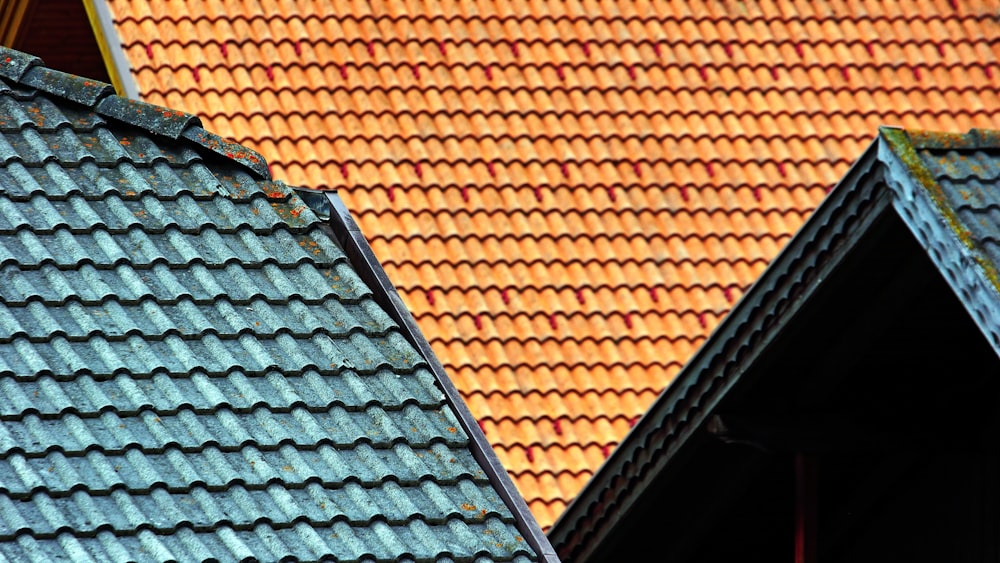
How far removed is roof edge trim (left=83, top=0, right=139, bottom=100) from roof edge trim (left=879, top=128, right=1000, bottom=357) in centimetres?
592

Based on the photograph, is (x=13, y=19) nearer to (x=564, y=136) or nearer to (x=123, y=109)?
(x=564, y=136)

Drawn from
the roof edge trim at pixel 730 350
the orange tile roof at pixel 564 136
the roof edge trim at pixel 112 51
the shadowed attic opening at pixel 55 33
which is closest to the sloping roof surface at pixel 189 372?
the roof edge trim at pixel 730 350

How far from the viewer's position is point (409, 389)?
5.13m

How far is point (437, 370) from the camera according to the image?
207 inches

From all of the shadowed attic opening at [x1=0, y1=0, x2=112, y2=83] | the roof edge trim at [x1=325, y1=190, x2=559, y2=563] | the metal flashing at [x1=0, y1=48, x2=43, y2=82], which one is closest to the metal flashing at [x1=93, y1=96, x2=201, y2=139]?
the metal flashing at [x1=0, y1=48, x2=43, y2=82]

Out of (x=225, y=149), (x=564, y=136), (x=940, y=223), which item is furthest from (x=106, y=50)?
(x=940, y=223)

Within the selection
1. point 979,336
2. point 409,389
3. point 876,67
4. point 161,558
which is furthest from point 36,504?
point 876,67

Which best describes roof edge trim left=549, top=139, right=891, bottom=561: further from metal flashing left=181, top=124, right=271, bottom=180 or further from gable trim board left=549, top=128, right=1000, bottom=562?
metal flashing left=181, top=124, right=271, bottom=180

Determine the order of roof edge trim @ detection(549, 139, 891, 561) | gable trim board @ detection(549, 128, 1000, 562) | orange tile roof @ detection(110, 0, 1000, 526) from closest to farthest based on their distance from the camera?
gable trim board @ detection(549, 128, 1000, 562), roof edge trim @ detection(549, 139, 891, 561), orange tile roof @ detection(110, 0, 1000, 526)

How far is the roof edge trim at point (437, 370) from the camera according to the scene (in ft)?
15.7

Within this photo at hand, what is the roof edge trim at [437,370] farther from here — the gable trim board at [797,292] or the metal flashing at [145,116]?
the gable trim board at [797,292]

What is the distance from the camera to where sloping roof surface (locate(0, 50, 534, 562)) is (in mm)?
4422

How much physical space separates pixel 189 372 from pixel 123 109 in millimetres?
1315

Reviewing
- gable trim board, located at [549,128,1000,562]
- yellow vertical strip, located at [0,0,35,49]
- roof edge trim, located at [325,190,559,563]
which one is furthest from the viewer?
yellow vertical strip, located at [0,0,35,49]
